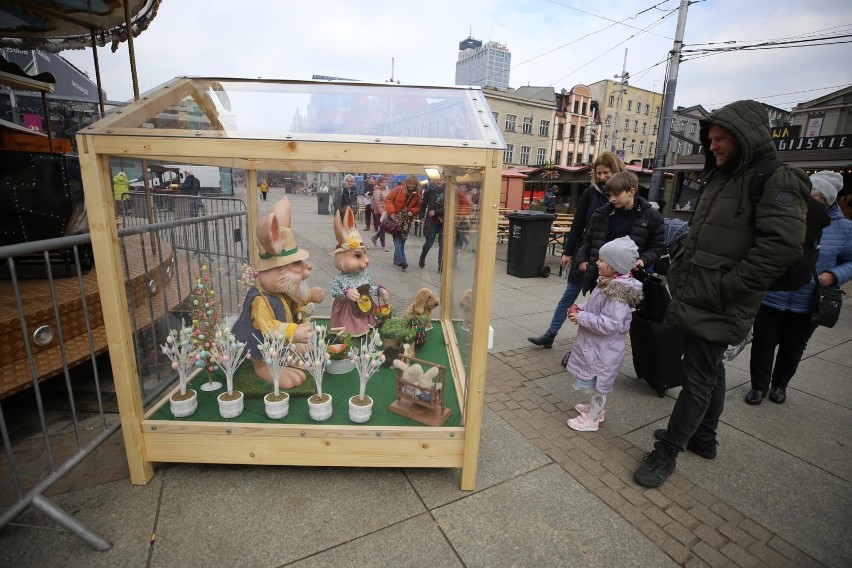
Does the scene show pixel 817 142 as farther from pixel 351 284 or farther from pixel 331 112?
pixel 331 112

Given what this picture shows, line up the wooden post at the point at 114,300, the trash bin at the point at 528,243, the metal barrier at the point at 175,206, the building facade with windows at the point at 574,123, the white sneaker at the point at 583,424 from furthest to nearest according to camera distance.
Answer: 1. the building facade with windows at the point at 574,123
2. the trash bin at the point at 528,243
3. the metal barrier at the point at 175,206
4. the white sneaker at the point at 583,424
5. the wooden post at the point at 114,300

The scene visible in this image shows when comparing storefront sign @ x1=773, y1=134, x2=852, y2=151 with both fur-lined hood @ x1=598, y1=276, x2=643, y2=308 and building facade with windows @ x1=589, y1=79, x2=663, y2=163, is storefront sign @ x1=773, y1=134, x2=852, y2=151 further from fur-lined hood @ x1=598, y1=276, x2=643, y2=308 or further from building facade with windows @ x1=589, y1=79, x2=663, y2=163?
building facade with windows @ x1=589, y1=79, x2=663, y2=163

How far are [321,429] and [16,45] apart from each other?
22.1 feet

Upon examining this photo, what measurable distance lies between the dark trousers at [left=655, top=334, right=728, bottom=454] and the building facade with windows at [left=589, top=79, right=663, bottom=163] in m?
53.3

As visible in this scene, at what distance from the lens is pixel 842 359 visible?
4.64 meters

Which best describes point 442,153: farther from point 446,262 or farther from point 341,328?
point 446,262

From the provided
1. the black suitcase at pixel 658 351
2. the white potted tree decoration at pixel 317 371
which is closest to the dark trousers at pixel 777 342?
the black suitcase at pixel 658 351

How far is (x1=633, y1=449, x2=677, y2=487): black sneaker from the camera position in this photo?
2.49 metres

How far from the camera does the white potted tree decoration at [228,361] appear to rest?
2502 mm

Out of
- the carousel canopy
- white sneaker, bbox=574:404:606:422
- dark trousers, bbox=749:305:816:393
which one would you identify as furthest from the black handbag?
the carousel canopy

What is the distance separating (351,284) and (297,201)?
0.79 meters

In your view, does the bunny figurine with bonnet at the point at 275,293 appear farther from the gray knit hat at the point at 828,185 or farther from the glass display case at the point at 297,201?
the gray knit hat at the point at 828,185

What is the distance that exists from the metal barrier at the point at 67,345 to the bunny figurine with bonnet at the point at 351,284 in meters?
0.89

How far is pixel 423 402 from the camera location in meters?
2.51
